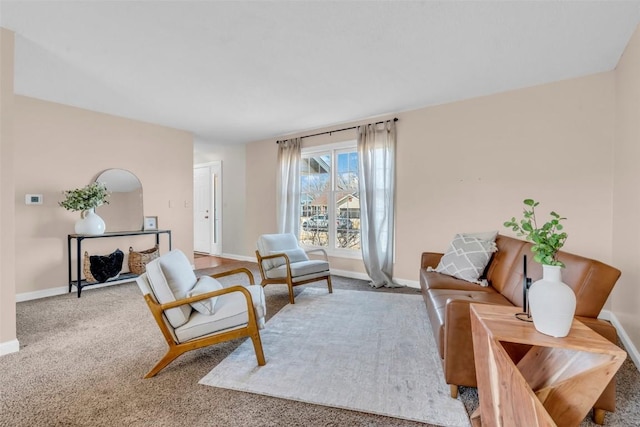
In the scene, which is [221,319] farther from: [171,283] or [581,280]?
[581,280]

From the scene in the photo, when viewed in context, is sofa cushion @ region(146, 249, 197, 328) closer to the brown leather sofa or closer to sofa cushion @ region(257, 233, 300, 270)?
sofa cushion @ region(257, 233, 300, 270)

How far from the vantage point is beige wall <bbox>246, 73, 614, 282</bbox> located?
284 cm

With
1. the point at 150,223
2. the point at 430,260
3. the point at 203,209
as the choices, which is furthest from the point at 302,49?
the point at 203,209

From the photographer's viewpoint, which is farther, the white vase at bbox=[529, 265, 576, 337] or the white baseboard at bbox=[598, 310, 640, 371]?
the white baseboard at bbox=[598, 310, 640, 371]

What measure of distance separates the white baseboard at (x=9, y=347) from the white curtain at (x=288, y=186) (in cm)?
335

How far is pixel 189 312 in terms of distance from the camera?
1.97m

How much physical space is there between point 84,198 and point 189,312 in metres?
2.74

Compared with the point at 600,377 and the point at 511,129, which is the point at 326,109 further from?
the point at 600,377

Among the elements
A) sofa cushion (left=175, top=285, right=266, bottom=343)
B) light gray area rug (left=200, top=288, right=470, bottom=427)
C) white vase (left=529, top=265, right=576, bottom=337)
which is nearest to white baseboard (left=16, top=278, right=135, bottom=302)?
sofa cushion (left=175, top=285, right=266, bottom=343)

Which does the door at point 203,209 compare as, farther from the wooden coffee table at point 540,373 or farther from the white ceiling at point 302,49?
the wooden coffee table at point 540,373

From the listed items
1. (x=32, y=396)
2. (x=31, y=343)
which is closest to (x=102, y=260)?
(x=31, y=343)

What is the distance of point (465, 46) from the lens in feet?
7.64

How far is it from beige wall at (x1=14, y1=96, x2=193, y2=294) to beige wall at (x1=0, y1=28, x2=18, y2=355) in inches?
65.2

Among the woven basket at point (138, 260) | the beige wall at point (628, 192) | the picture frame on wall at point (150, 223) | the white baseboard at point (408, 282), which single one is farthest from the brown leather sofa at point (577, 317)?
the picture frame on wall at point (150, 223)
